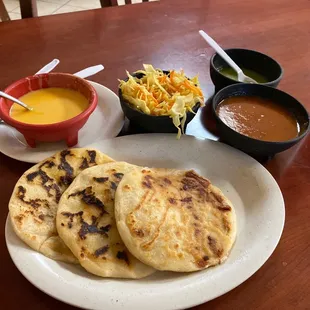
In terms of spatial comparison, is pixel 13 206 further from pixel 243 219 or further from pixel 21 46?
pixel 21 46

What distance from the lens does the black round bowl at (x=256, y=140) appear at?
1.43 m

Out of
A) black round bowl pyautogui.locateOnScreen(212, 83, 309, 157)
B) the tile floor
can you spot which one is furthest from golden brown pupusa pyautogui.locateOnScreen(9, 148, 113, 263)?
the tile floor

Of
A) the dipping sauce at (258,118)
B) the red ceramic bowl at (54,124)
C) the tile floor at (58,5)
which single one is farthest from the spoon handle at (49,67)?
the tile floor at (58,5)

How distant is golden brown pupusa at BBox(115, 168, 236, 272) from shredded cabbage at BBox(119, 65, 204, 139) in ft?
0.89

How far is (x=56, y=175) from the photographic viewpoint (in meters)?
1.35

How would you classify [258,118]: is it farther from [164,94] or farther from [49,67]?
[49,67]

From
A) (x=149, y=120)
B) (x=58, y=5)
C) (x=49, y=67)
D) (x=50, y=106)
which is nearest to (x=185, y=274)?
(x=149, y=120)

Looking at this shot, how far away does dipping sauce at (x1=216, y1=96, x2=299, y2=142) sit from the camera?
151cm

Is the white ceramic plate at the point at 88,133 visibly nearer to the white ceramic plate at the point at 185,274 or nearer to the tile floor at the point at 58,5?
the white ceramic plate at the point at 185,274

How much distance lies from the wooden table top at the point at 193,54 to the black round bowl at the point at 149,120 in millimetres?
181

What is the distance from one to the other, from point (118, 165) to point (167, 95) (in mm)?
406

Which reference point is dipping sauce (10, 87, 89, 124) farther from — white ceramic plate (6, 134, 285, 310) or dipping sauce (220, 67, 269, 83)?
dipping sauce (220, 67, 269, 83)

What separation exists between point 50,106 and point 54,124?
21 centimetres

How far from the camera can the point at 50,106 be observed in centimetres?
162
